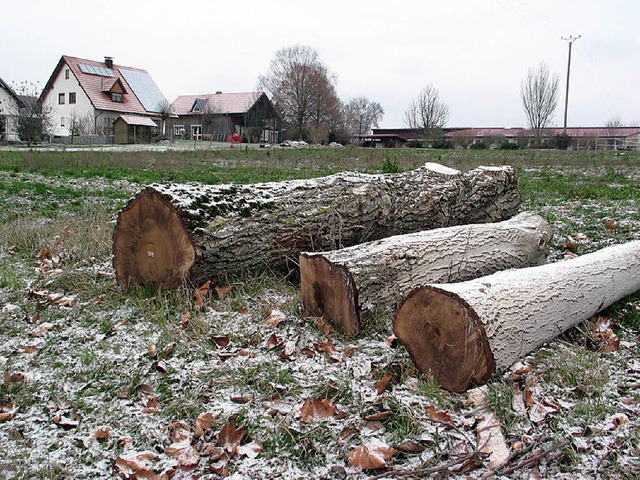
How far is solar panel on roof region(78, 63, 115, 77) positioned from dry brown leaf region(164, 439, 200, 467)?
50962 millimetres

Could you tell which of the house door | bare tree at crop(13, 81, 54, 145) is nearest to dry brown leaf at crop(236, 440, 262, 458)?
bare tree at crop(13, 81, 54, 145)

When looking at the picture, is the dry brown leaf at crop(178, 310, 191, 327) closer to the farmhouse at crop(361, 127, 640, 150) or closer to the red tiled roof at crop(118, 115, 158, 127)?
the farmhouse at crop(361, 127, 640, 150)

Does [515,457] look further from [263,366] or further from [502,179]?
[502,179]

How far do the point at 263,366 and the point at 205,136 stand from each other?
172 ft

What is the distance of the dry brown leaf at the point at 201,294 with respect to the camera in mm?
4232

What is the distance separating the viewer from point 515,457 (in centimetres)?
250

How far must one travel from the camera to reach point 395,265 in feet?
13.4

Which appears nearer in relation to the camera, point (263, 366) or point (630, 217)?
point (263, 366)

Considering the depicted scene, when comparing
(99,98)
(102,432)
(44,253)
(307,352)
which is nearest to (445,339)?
(307,352)

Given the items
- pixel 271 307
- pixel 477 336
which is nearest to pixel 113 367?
pixel 271 307

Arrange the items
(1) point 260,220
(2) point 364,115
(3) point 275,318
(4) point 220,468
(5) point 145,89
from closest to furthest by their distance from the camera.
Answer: (4) point 220,468
(3) point 275,318
(1) point 260,220
(5) point 145,89
(2) point 364,115

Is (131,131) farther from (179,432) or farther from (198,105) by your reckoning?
(179,432)

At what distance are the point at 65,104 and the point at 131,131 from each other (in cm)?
1034

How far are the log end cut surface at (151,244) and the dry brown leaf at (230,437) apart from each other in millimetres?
1837
